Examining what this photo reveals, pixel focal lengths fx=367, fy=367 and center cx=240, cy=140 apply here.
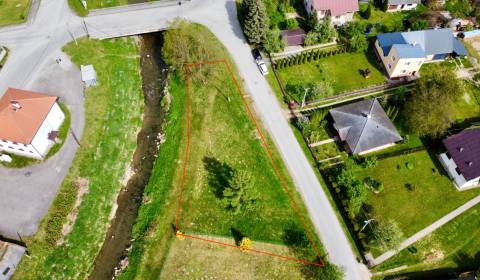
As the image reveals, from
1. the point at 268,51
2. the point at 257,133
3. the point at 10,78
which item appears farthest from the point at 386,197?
the point at 10,78

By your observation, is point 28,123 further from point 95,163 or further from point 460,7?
point 460,7

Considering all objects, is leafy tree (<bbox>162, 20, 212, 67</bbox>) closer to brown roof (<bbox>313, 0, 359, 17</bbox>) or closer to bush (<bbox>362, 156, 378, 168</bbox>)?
brown roof (<bbox>313, 0, 359, 17</bbox>)

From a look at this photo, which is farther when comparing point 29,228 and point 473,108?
point 473,108

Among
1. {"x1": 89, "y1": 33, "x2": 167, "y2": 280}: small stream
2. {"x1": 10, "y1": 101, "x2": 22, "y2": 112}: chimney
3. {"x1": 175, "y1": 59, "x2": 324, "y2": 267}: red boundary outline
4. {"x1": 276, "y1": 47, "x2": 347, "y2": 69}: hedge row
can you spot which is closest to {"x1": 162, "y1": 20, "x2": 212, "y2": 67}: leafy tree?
{"x1": 175, "y1": 59, "x2": 324, "y2": 267}: red boundary outline

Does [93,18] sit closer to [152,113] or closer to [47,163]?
[152,113]

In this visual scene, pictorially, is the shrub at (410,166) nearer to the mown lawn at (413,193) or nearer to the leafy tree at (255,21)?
the mown lawn at (413,193)

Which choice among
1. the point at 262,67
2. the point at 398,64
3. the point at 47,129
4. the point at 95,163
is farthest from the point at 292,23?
the point at 47,129
